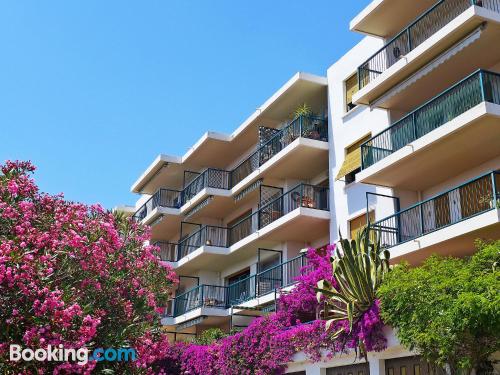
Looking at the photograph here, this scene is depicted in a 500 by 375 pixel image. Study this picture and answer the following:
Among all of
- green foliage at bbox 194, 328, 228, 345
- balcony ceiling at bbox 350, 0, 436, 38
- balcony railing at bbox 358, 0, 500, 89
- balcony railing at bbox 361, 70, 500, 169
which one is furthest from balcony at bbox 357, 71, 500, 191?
green foliage at bbox 194, 328, 228, 345

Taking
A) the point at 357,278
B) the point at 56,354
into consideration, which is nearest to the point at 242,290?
the point at 357,278

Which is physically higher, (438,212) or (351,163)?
(351,163)

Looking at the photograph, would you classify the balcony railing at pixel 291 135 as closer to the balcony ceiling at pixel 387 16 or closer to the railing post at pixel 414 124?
the balcony ceiling at pixel 387 16

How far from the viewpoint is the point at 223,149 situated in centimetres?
3319

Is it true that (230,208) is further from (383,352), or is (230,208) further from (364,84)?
(383,352)

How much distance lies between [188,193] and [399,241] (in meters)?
17.6

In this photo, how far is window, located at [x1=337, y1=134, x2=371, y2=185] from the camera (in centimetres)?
2220

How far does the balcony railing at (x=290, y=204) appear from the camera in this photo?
80.6ft

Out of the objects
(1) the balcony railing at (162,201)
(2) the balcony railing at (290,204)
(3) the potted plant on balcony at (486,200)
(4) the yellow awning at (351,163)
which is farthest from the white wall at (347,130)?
(1) the balcony railing at (162,201)

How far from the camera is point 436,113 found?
17.7 metres

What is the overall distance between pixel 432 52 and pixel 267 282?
38.7 feet

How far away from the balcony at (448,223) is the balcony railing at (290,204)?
193 inches

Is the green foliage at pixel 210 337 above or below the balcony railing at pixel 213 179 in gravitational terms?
below

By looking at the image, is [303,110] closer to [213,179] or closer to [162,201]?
[213,179]
